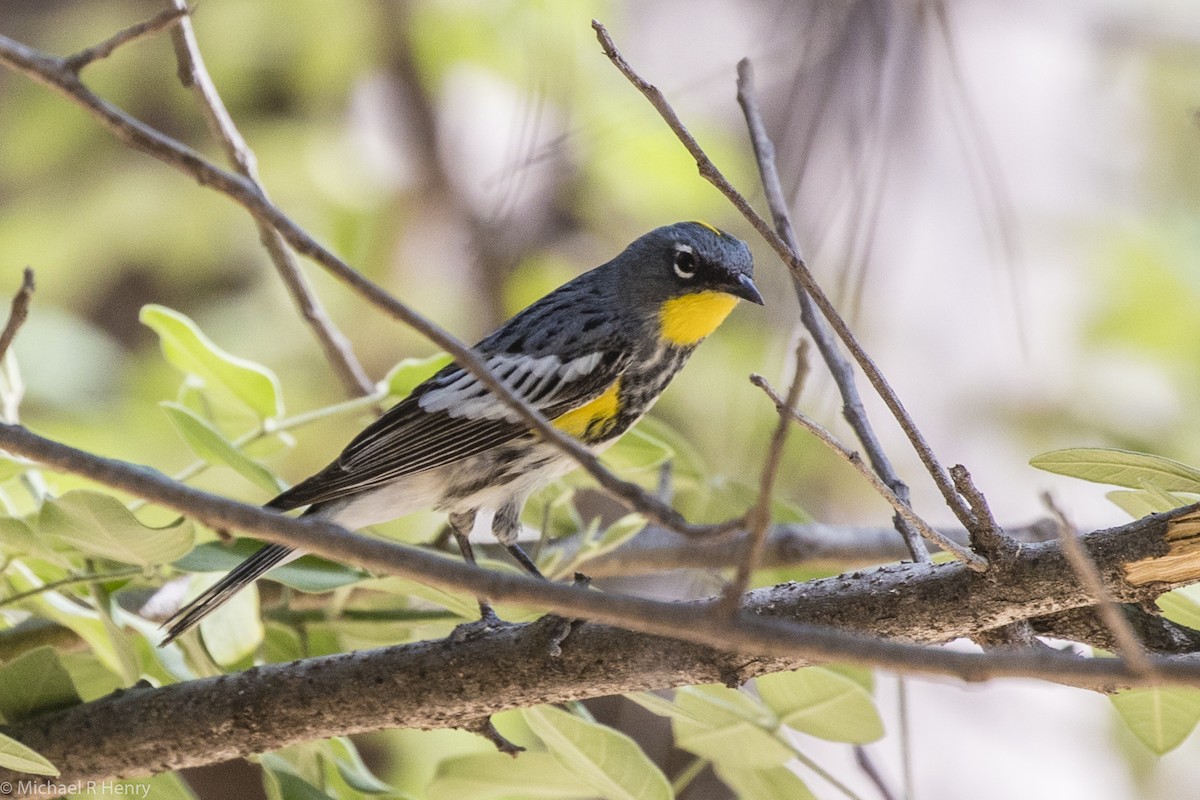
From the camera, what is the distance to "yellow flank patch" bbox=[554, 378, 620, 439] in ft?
7.73

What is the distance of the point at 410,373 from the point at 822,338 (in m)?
0.73

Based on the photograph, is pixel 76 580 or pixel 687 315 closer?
pixel 76 580

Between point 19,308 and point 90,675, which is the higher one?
point 19,308

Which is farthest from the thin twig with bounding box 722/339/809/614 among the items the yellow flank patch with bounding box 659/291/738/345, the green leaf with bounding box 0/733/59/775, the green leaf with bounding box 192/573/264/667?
the yellow flank patch with bounding box 659/291/738/345

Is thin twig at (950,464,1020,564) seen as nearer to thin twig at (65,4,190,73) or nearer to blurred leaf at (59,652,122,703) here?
thin twig at (65,4,190,73)

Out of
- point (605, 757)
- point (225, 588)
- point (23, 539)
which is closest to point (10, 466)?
point (23, 539)

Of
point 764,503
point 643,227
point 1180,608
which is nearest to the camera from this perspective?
point 764,503

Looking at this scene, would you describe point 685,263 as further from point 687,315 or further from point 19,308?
point 19,308

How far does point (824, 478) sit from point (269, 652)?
245 centimetres

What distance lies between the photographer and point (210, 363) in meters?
1.93

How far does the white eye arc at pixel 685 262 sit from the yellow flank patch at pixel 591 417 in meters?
0.35

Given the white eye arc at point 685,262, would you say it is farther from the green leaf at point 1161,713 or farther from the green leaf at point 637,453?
the green leaf at point 1161,713

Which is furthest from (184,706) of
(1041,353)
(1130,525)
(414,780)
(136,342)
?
(136,342)

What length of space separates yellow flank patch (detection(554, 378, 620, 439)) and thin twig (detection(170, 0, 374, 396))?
0.40m
